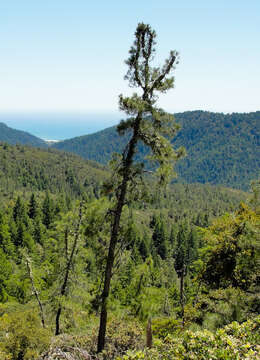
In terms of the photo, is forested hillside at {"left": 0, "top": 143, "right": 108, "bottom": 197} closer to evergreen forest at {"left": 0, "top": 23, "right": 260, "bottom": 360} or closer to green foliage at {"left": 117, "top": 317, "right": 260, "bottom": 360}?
evergreen forest at {"left": 0, "top": 23, "right": 260, "bottom": 360}

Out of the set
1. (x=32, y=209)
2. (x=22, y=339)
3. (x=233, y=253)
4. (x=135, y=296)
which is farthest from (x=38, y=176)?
(x=233, y=253)

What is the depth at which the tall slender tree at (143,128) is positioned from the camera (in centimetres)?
924

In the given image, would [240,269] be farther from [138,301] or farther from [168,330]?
[138,301]

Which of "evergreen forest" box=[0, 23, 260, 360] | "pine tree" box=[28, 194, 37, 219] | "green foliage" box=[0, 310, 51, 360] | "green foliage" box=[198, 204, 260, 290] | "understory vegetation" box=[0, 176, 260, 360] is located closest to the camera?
"understory vegetation" box=[0, 176, 260, 360]

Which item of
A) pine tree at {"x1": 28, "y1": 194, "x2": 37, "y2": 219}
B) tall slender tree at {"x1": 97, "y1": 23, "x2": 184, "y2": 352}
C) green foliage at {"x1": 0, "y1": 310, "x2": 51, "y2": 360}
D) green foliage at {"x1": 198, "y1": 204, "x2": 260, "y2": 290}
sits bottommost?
pine tree at {"x1": 28, "y1": 194, "x2": 37, "y2": 219}

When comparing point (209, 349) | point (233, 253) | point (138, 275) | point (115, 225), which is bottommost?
point (138, 275)

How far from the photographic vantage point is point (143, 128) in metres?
9.60

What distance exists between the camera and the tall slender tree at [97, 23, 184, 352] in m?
9.24

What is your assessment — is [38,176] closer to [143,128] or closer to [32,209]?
[32,209]

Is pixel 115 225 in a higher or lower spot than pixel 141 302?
higher

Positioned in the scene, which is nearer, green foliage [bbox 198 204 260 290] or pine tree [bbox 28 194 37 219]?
green foliage [bbox 198 204 260 290]

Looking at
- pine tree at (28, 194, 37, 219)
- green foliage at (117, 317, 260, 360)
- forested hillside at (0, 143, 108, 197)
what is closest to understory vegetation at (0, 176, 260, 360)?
green foliage at (117, 317, 260, 360)

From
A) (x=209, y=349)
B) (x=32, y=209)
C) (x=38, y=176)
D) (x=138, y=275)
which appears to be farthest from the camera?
(x=38, y=176)

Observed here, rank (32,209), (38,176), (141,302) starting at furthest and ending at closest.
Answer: (38,176)
(32,209)
(141,302)
